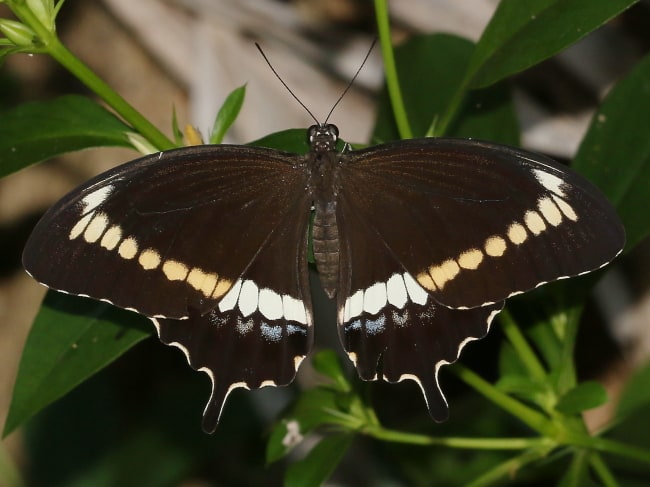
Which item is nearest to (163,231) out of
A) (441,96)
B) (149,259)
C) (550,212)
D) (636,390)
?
(149,259)

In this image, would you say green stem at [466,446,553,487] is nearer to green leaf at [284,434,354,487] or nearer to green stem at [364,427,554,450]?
green stem at [364,427,554,450]

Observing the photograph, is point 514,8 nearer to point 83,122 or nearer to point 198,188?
point 198,188

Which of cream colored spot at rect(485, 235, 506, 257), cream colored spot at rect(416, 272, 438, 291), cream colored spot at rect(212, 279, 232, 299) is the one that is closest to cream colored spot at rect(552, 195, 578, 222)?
cream colored spot at rect(485, 235, 506, 257)

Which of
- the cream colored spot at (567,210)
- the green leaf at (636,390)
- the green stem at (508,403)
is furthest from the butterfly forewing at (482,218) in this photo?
the green leaf at (636,390)

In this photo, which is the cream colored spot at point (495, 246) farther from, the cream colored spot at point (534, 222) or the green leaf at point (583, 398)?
the green leaf at point (583, 398)

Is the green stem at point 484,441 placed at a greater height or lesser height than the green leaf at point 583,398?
lesser

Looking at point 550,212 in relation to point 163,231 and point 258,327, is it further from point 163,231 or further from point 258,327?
point 163,231
